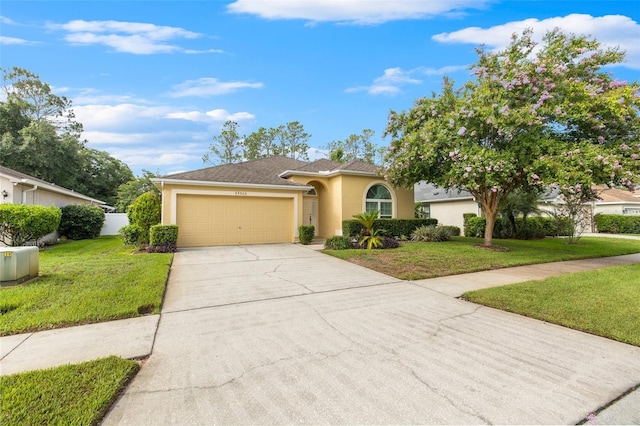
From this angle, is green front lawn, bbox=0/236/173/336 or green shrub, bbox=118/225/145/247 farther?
green shrub, bbox=118/225/145/247

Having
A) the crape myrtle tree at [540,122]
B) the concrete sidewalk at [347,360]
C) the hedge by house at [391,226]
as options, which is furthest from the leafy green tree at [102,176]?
the crape myrtle tree at [540,122]

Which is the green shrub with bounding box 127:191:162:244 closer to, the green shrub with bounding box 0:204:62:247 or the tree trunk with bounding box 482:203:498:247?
the green shrub with bounding box 0:204:62:247

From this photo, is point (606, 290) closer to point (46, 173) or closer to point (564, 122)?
point (564, 122)

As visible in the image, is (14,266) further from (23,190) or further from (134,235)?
(23,190)

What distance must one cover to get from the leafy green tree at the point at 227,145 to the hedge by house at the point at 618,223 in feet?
111

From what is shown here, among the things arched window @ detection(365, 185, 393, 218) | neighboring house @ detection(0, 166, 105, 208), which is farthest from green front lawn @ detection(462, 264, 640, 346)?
neighboring house @ detection(0, 166, 105, 208)

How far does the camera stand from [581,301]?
5312 millimetres

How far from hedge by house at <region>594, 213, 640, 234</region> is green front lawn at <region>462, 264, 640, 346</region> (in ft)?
68.4

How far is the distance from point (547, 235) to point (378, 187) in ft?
41.5

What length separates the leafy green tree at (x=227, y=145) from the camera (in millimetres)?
34156

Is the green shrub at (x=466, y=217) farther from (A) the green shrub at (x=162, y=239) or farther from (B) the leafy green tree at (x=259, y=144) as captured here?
(B) the leafy green tree at (x=259, y=144)

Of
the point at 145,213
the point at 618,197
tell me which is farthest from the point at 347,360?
the point at 618,197

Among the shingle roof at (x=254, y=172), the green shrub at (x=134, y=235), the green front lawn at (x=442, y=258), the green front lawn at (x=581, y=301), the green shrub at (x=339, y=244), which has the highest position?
the shingle roof at (x=254, y=172)

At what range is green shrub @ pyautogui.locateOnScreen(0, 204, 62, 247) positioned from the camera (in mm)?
11125
